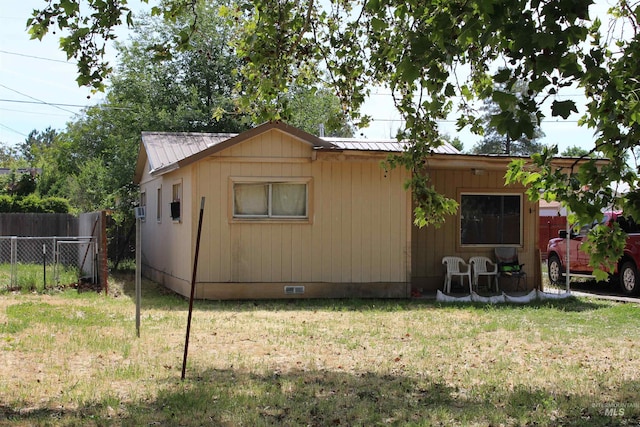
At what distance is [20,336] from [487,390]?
5991 millimetres

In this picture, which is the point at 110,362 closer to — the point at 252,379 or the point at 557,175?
the point at 252,379

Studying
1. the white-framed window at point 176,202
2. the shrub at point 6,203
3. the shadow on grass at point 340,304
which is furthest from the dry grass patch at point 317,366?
the shrub at point 6,203

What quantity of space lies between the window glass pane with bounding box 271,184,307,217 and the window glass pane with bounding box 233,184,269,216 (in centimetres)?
17

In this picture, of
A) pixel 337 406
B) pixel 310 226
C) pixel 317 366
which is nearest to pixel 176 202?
pixel 310 226

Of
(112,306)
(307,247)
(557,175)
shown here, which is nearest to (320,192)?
(307,247)

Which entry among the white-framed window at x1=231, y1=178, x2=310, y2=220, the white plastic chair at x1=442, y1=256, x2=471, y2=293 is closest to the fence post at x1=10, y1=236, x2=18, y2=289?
the white-framed window at x1=231, y1=178, x2=310, y2=220

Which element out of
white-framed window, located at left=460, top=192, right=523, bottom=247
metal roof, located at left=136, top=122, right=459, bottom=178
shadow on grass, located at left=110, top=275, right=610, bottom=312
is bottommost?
shadow on grass, located at left=110, top=275, right=610, bottom=312

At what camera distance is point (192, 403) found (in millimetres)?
5871

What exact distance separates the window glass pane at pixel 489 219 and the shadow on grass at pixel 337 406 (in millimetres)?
8230

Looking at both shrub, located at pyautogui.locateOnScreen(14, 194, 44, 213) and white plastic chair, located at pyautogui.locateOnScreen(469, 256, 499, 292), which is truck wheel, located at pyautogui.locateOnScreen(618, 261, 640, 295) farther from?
shrub, located at pyautogui.locateOnScreen(14, 194, 44, 213)

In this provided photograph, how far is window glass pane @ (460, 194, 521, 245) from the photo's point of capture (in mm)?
14930

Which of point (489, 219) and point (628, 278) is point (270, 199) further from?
point (628, 278)

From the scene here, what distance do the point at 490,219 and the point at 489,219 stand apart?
0.08 feet

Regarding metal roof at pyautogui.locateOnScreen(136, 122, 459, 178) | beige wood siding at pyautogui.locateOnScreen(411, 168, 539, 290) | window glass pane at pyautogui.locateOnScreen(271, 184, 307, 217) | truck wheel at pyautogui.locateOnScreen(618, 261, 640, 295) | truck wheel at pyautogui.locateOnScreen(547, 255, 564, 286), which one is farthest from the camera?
truck wheel at pyautogui.locateOnScreen(547, 255, 564, 286)
